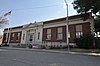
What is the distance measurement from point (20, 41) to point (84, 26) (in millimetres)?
19998

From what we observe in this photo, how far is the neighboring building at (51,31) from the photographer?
2982 centimetres

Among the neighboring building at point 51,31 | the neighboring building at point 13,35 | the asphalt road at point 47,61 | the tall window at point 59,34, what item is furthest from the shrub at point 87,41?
the neighboring building at point 13,35

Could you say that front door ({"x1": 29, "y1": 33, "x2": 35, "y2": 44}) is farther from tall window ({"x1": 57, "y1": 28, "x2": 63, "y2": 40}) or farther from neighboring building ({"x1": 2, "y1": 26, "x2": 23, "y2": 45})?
tall window ({"x1": 57, "y1": 28, "x2": 63, "y2": 40})

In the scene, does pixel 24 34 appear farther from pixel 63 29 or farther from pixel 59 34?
pixel 63 29

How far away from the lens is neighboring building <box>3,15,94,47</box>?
2982cm

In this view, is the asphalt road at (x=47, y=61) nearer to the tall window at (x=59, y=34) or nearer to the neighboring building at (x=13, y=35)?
the tall window at (x=59, y=34)

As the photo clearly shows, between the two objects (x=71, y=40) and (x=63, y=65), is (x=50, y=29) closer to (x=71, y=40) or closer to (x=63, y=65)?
(x=71, y=40)

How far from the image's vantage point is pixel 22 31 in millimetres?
43094

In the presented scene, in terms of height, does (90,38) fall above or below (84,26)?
below

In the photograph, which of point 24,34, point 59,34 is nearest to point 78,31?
point 59,34

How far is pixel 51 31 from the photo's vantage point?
35.2 meters

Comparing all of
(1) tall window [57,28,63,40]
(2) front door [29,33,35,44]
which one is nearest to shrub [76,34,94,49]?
(1) tall window [57,28,63,40]

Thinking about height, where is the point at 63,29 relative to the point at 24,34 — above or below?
above

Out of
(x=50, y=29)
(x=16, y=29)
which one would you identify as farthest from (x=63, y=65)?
(x=16, y=29)
